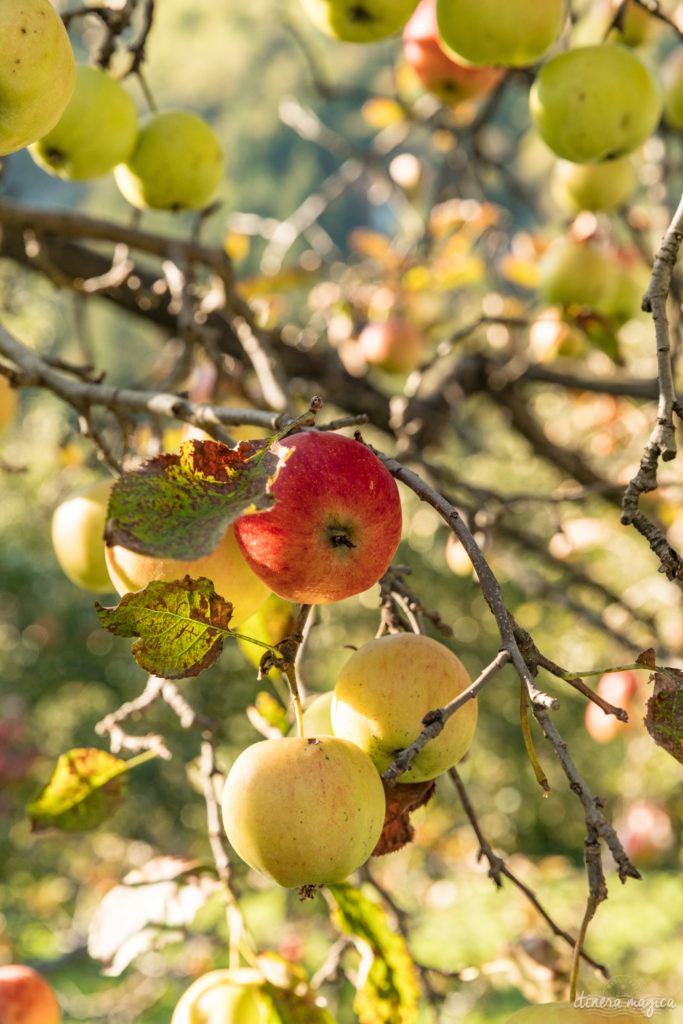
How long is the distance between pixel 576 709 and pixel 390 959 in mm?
5441

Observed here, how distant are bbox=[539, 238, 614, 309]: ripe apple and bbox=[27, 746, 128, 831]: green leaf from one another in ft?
4.16

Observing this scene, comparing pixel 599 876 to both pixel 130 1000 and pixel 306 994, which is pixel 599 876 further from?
pixel 130 1000

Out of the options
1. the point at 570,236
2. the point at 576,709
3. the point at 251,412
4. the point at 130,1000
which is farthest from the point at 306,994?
the point at 576,709

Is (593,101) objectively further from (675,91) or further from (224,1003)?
(224,1003)

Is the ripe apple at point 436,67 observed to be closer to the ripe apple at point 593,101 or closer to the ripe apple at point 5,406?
the ripe apple at point 593,101

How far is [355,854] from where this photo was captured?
21.7 inches

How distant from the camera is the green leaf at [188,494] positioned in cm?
46

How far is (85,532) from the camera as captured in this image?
935 mm

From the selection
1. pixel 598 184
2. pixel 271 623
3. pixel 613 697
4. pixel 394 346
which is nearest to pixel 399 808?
pixel 271 623

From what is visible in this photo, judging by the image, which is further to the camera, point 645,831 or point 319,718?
point 645,831

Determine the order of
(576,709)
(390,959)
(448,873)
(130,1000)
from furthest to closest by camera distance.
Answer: (576,709) < (448,873) < (130,1000) < (390,959)

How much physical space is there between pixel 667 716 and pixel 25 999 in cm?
87

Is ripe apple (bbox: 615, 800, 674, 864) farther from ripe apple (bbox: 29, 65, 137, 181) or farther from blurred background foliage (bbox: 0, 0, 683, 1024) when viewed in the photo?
ripe apple (bbox: 29, 65, 137, 181)

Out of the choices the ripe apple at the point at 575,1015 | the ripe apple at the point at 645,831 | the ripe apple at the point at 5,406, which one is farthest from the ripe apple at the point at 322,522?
the ripe apple at the point at 645,831
